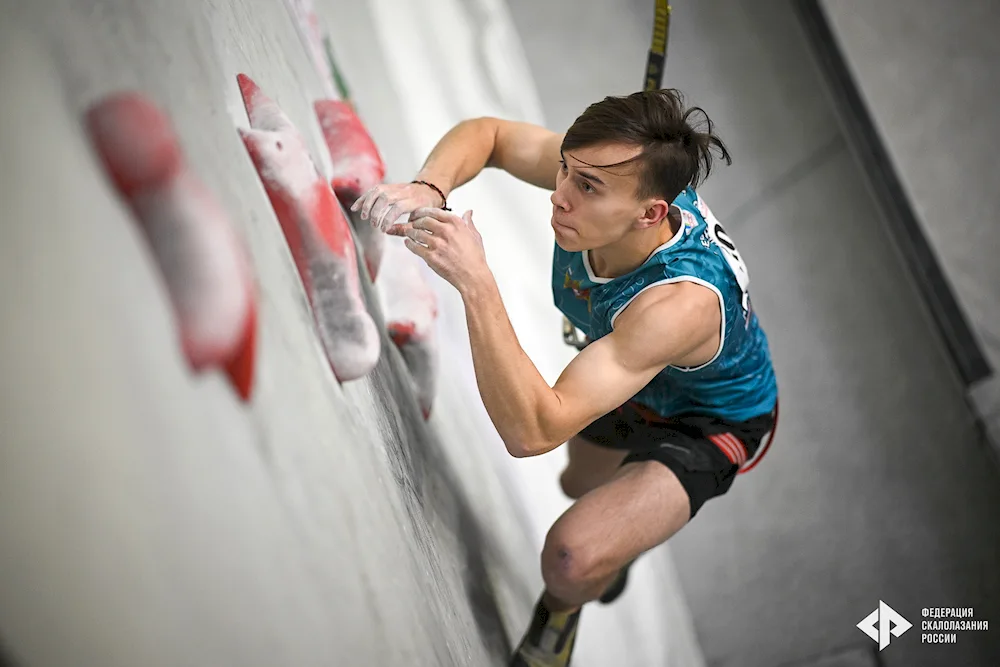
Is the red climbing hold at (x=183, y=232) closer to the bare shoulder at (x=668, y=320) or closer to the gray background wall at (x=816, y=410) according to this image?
the bare shoulder at (x=668, y=320)

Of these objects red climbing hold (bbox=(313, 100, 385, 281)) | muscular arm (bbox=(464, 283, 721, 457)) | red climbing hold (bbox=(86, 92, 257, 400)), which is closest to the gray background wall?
red climbing hold (bbox=(313, 100, 385, 281))

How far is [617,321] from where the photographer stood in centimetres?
117

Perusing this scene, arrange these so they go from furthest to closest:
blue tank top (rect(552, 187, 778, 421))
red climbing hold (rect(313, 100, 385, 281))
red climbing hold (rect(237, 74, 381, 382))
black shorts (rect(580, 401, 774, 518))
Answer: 1. black shorts (rect(580, 401, 774, 518))
2. red climbing hold (rect(313, 100, 385, 281))
3. blue tank top (rect(552, 187, 778, 421))
4. red climbing hold (rect(237, 74, 381, 382))

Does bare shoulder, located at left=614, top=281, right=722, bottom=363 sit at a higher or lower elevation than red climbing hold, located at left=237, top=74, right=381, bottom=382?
lower

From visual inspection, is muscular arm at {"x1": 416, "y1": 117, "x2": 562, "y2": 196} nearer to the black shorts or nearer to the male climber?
the male climber

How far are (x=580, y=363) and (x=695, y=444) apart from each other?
0.46 meters

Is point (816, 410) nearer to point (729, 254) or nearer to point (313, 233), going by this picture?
point (729, 254)

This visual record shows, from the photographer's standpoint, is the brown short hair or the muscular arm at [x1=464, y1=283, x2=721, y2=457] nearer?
the muscular arm at [x1=464, y1=283, x2=721, y2=457]

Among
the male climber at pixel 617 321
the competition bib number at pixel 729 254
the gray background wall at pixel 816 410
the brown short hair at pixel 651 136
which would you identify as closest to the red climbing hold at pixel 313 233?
the male climber at pixel 617 321

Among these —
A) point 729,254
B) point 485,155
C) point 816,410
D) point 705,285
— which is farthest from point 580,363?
point 816,410

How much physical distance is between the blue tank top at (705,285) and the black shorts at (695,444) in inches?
0.7

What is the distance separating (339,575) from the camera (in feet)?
2.69

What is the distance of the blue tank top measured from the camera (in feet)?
4.01

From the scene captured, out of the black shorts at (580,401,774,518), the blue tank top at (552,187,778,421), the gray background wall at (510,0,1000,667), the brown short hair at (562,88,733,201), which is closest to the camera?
the brown short hair at (562,88,733,201)
